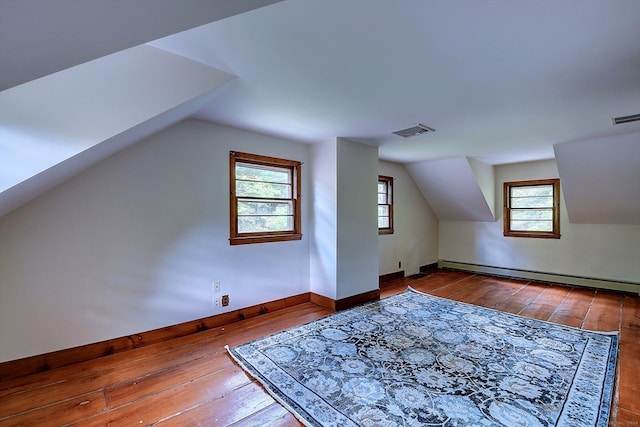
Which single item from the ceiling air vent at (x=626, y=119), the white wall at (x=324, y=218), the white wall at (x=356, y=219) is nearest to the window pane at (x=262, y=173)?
the white wall at (x=324, y=218)

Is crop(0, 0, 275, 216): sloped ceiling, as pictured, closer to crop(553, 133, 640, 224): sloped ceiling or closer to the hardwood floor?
the hardwood floor

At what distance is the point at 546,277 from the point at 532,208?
1.26m

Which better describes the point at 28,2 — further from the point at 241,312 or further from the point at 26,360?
the point at 241,312

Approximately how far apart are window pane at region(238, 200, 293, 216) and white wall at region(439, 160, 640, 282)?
4.16 metres

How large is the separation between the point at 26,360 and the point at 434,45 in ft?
11.6

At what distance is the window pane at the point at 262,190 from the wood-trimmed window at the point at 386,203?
2076mm

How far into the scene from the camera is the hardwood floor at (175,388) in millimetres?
1668

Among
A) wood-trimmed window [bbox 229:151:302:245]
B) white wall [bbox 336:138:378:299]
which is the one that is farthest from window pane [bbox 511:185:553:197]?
wood-trimmed window [bbox 229:151:302:245]

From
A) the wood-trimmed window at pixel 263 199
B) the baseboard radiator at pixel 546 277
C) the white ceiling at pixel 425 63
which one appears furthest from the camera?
the baseboard radiator at pixel 546 277

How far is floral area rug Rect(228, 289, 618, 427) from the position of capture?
1687 millimetres

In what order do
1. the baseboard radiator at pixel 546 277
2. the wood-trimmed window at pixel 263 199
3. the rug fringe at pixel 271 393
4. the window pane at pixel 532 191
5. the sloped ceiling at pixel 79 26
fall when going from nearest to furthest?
the sloped ceiling at pixel 79 26 → the rug fringe at pixel 271 393 → the wood-trimmed window at pixel 263 199 → the baseboard radiator at pixel 546 277 → the window pane at pixel 532 191

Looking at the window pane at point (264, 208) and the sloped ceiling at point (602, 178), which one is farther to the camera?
the sloped ceiling at point (602, 178)

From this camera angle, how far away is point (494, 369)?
2.16 meters

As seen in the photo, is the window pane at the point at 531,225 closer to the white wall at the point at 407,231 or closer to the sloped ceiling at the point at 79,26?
the white wall at the point at 407,231
